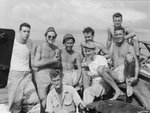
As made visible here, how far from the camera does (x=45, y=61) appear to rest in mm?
6035

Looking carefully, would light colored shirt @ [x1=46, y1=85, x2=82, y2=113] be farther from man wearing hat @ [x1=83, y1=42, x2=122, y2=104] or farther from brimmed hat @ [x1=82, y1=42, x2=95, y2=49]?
brimmed hat @ [x1=82, y1=42, x2=95, y2=49]

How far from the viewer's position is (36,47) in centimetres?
626

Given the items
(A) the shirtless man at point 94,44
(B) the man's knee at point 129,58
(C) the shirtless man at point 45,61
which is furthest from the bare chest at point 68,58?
(B) the man's knee at point 129,58

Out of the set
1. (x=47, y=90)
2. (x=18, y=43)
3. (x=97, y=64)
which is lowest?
(x=47, y=90)

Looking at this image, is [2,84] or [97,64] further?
[97,64]

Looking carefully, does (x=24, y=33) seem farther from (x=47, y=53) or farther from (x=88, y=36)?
(x=88, y=36)

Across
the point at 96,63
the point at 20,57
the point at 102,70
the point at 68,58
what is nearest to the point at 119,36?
the point at 96,63

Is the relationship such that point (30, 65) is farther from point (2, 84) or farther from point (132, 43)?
point (2, 84)

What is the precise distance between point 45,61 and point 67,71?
0.51m

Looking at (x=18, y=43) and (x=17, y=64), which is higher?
(x=18, y=43)

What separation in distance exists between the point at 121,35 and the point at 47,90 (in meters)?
1.74

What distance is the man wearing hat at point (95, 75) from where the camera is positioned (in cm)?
584

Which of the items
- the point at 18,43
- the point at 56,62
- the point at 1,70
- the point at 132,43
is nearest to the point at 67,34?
the point at 56,62

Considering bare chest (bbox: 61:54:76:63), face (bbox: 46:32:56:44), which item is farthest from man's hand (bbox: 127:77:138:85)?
face (bbox: 46:32:56:44)
